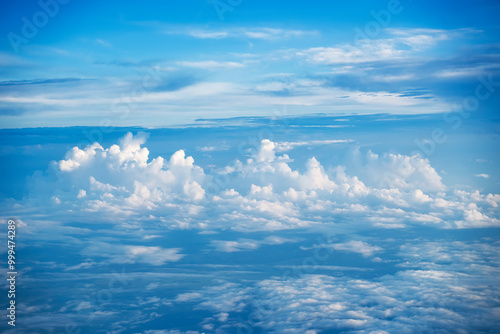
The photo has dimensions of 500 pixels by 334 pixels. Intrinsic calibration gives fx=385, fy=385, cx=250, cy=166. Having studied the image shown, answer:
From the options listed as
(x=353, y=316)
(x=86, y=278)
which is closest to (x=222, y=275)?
(x=86, y=278)

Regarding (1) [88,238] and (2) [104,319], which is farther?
(1) [88,238]

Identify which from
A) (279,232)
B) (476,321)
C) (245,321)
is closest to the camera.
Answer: (476,321)

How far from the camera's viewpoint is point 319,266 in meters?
138

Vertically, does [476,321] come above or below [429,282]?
below

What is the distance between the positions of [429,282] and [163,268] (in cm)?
8631

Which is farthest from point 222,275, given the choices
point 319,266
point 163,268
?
point 319,266

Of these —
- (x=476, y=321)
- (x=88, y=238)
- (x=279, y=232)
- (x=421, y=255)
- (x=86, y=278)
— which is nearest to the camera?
(x=476, y=321)

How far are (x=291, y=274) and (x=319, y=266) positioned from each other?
16974 mm

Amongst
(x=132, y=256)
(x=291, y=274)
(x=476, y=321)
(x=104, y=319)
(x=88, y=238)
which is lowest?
(x=476, y=321)

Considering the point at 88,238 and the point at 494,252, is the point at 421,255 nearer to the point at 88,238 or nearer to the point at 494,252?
the point at 494,252

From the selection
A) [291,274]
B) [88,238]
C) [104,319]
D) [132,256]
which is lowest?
[104,319]

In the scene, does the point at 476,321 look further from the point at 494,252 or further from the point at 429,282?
the point at 494,252

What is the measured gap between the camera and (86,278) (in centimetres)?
11906

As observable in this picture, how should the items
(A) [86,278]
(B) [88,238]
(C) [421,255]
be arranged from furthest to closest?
(B) [88,238], (C) [421,255], (A) [86,278]
